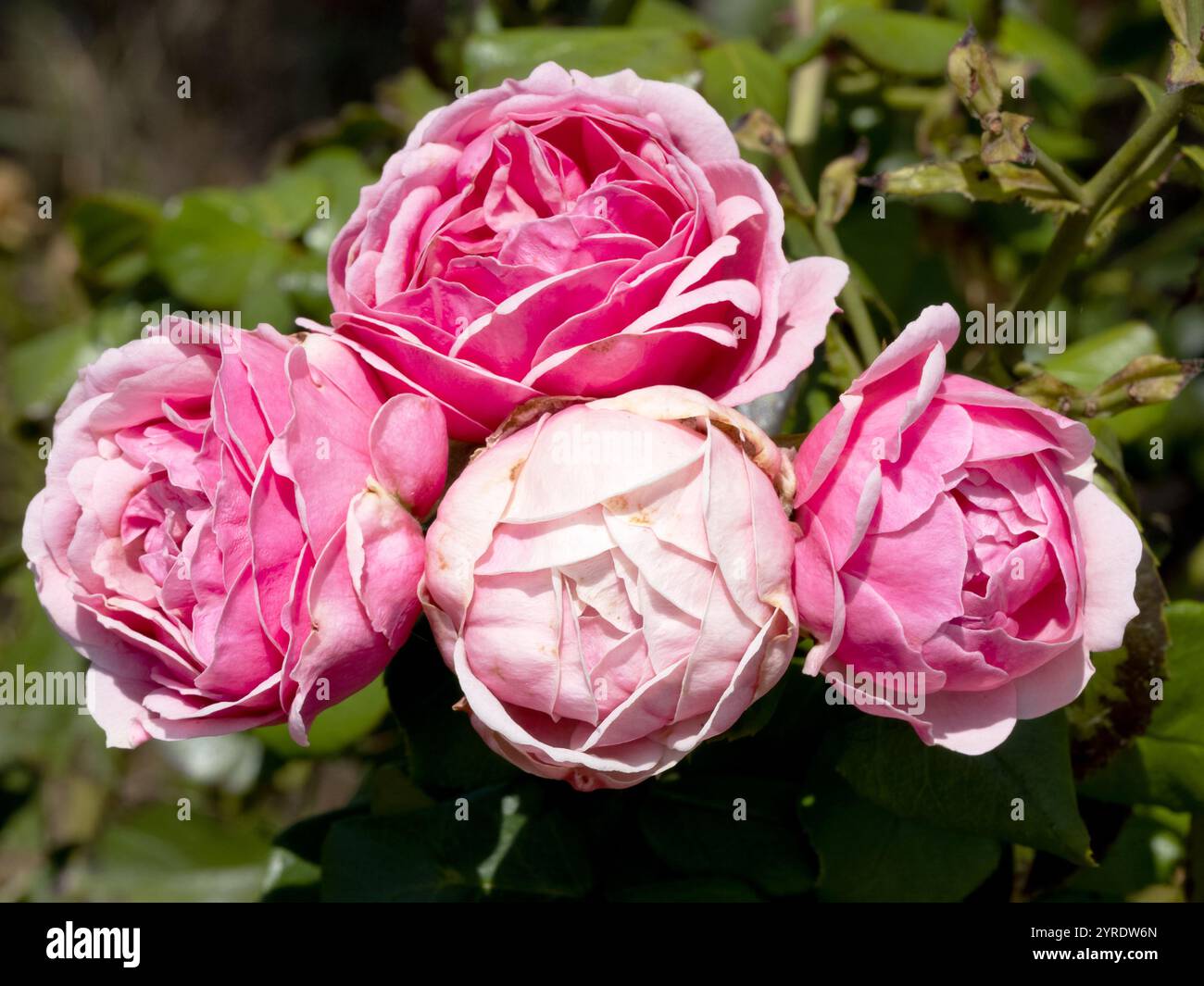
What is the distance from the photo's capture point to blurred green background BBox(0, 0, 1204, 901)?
0.80 metres

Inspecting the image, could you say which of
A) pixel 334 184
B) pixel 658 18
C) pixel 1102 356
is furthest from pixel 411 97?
pixel 1102 356

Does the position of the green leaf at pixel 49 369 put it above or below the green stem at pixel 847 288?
below

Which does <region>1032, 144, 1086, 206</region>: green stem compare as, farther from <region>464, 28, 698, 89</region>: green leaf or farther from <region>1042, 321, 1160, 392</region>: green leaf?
<region>464, 28, 698, 89</region>: green leaf

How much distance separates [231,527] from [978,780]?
492 millimetres

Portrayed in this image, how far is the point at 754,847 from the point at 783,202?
1.57 feet

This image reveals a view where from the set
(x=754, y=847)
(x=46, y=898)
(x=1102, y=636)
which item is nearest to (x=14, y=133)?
(x=46, y=898)

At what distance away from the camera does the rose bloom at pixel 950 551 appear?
0.58 metres

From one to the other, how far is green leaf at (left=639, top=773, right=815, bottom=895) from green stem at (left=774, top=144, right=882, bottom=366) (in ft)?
1.10

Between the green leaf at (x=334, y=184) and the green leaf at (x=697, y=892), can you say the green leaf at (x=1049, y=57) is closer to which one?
the green leaf at (x=334, y=184)

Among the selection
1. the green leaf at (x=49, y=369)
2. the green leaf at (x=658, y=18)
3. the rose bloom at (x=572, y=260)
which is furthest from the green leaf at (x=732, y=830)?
the green leaf at (x=49, y=369)

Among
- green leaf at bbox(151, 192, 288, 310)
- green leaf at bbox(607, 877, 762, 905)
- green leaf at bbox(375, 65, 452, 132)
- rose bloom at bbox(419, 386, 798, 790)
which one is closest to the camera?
rose bloom at bbox(419, 386, 798, 790)

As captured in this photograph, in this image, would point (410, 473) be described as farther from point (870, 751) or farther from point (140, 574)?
point (870, 751)

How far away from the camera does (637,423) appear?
0.58 meters

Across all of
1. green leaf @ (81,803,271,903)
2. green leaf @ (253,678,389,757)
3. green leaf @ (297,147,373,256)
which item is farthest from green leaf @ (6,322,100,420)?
green leaf @ (253,678,389,757)
